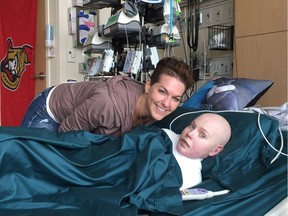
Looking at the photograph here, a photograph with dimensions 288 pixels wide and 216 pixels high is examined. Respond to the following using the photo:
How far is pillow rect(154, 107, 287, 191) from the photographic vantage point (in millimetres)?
1120

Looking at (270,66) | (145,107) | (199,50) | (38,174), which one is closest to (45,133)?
(38,174)

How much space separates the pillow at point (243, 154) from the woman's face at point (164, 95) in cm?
28

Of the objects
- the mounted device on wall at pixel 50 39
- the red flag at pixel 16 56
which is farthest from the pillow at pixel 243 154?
the red flag at pixel 16 56

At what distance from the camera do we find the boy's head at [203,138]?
1.22 metres

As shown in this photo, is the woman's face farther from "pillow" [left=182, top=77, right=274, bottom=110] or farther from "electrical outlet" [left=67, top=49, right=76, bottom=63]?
"electrical outlet" [left=67, top=49, right=76, bottom=63]

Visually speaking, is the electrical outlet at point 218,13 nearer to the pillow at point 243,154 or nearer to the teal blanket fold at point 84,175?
the pillow at point 243,154

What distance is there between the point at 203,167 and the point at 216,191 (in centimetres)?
22

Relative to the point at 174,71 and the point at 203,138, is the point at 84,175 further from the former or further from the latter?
the point at 174,71

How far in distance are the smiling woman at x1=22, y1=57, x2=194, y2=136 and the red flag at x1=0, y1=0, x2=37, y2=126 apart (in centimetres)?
186

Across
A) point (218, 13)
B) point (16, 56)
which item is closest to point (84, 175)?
point (218, 13)

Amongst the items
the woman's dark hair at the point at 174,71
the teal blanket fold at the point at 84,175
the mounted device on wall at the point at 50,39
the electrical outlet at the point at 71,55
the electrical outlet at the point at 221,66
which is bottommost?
the teal blanket fold at the point at 84,175

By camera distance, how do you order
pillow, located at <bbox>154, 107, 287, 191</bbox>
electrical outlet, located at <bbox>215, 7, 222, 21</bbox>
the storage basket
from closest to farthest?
pillow, located at <bbox>154, 107, 287, 191</bbox> → the storage basket → electrical outlet, located at <bbox>215, 7, 222, 21</bbox>

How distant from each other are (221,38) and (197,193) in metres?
1.68

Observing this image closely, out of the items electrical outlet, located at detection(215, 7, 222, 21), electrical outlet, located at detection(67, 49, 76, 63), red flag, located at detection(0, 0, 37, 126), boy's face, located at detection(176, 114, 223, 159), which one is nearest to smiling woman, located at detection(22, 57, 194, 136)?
boy's face, located at detection(176, 114, 223, 159)
